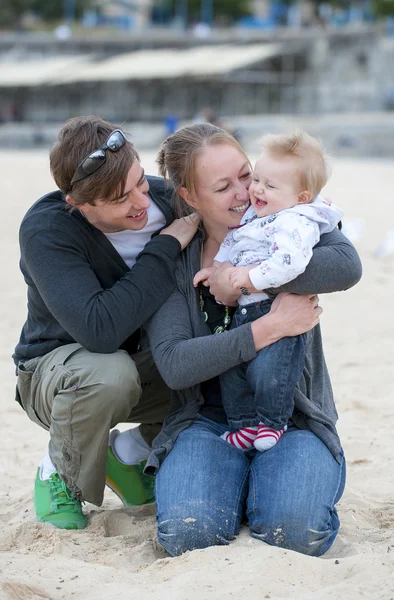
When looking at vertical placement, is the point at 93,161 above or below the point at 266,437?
above

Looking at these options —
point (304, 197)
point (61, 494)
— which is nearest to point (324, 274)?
point (304, 197)

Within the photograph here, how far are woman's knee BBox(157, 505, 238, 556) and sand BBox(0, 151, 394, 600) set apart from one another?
0.07 meters

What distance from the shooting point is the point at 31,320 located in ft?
11.0

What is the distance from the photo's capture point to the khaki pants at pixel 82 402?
303 centimetres

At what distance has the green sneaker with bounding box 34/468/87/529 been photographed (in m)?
3.15

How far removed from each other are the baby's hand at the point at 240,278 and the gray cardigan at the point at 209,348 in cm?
13

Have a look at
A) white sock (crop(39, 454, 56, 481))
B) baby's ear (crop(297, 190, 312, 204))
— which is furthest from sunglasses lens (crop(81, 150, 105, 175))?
white sock (crop(39, 454, 56, 481))

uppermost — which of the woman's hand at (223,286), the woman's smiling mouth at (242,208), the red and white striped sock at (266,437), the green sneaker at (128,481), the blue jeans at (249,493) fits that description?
the woman's smiling mouth at (242,208)

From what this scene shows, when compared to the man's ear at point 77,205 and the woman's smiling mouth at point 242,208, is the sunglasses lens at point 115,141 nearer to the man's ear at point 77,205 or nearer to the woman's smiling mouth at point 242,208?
the man's ear at point 77,205

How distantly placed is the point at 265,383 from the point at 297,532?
1.67 feet

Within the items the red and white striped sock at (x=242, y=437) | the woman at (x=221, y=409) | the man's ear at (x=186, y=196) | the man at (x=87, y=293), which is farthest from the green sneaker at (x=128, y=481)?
the man's ear at (x=186, y=196)

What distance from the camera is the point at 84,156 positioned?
302 cm

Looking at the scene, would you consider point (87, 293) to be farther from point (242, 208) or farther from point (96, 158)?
point (242, 208)

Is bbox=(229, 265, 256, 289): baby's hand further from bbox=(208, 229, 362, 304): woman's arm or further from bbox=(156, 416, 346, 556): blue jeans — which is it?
bbox=(156, 416, 346, 556): blue jeans
